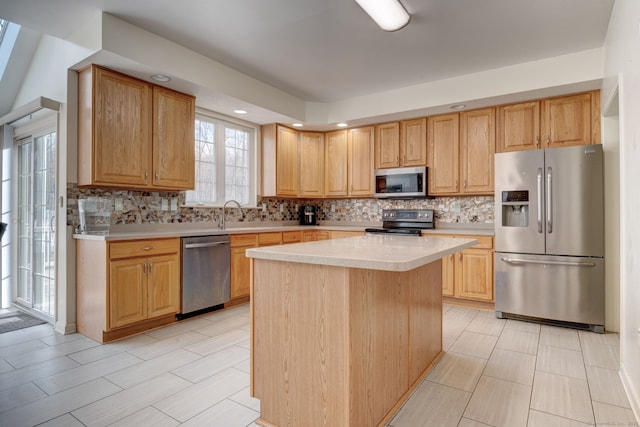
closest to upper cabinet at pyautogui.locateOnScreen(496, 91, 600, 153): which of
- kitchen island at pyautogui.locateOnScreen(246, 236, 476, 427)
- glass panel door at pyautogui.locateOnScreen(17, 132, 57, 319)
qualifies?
kitchen island at pyautogui.locateOnScreen(246, 236, 476, 427)

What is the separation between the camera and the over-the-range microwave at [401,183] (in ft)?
14.8

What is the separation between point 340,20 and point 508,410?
9.59 feet

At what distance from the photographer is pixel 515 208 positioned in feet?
12.1

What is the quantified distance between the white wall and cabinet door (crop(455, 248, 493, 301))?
1489 millimetres

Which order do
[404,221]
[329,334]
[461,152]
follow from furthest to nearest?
[404,221], [461,152], [329,334]

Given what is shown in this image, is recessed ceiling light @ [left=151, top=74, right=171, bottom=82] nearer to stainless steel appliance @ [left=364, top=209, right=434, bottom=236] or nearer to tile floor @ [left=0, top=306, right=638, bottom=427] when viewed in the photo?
tile floor @ [left=0, top=306, right=638, bottom=427]

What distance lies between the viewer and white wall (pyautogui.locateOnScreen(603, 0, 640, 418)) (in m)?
1.91

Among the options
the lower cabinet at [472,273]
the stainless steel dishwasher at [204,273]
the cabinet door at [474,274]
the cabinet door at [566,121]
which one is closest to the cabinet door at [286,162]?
the stainless steel dishwasher at [204,273]

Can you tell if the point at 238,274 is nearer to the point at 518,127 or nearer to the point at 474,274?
the point at 474,274

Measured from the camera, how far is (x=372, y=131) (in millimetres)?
4965

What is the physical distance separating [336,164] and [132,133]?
9.38 ft

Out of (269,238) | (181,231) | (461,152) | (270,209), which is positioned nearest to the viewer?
(181,231)

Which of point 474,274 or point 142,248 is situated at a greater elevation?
point 142,248

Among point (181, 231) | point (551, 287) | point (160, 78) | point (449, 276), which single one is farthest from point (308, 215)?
point (551, 287)
